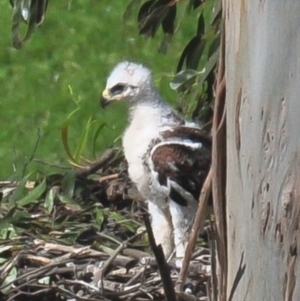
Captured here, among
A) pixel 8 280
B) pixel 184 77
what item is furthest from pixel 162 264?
pixel 184 77

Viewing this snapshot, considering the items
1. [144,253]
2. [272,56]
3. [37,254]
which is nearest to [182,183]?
[144,253]

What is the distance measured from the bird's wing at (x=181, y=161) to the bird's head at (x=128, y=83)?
25 cm

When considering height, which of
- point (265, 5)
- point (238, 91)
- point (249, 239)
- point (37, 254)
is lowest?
point (37, 254)

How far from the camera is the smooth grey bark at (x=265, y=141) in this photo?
181cm

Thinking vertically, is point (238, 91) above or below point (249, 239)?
above

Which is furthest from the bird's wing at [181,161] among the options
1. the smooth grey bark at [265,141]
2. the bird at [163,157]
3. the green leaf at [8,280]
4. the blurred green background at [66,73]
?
the blurred green background at [66,73]

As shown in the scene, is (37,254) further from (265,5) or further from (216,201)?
(265,5)

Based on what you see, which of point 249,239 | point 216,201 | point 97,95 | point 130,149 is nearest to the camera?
point 249,239

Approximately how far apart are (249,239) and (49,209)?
7.45 ft

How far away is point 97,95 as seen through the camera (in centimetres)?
669

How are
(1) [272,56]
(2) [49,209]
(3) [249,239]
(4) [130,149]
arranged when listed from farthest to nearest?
(2) [49,209] → (4) [130,149] → (3) [249,239] → (1) [272,56]

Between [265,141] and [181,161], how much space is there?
180 cm

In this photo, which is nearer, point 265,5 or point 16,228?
point 265,5

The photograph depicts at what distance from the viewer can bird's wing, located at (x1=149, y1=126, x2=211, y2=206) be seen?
3.61 metres
